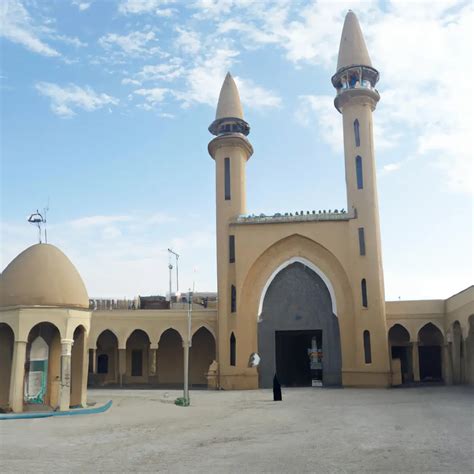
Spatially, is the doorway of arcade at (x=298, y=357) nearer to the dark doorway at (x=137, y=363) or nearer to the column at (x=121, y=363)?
the column at (x=121, y=363)

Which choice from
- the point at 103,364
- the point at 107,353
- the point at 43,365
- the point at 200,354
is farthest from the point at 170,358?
the point at 43,365

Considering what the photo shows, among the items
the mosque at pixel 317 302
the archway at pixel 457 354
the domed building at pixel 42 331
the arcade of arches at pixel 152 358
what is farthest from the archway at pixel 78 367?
the archway at pixel 457 354

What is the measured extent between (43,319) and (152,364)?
53.4 feet

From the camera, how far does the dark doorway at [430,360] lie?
104 feet

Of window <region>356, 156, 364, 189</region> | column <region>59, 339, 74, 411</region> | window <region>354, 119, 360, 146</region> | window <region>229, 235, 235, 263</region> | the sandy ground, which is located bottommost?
the sandy ground

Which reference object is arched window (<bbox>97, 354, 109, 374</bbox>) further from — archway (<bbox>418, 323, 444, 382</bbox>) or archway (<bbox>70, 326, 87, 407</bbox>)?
archway (<bbox>418, 323, 444, 382</bbox>)

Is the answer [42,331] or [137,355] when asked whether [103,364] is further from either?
[42,331]

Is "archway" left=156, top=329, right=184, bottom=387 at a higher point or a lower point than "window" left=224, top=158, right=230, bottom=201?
lower

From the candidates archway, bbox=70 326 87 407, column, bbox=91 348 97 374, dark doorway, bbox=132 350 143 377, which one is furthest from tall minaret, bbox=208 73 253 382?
archway, bbox=70 326 87 407

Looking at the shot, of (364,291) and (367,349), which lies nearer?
(367,349)

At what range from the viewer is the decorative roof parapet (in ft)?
94.2

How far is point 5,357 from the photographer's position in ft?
62.3

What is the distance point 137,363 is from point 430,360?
17.0 meters

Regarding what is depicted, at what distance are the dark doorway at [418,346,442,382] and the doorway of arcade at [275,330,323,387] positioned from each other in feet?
20.5
